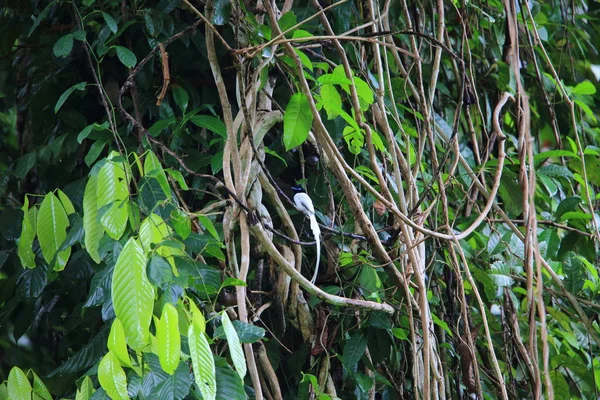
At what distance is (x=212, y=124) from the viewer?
1635mm

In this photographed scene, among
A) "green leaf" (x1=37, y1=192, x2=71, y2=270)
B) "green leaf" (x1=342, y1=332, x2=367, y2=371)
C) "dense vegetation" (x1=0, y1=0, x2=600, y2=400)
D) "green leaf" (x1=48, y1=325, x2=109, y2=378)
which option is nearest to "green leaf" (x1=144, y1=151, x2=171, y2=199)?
"dense vegetation" (x1=0, y1=0, x2=600, y2=400)

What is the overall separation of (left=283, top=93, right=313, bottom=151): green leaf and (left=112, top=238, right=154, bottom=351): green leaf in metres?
0.46

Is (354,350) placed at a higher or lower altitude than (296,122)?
lower

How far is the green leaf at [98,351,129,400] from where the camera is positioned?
3.48ft

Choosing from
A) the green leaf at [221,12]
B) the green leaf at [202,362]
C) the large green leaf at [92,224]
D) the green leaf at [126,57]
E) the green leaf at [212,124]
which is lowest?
the green leaf at [202,362]

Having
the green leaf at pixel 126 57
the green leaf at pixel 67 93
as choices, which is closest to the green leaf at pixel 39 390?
the green leaf at pixel 67 93

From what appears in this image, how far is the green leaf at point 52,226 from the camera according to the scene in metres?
1.34

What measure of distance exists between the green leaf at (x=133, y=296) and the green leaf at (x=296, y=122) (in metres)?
0.46

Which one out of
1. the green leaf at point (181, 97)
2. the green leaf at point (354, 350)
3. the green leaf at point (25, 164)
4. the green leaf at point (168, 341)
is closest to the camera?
the green leaf at point (168, 341)

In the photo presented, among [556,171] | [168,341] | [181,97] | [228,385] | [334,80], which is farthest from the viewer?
[556,171]

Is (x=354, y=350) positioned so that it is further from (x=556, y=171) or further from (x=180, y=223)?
(x=556, y=171)

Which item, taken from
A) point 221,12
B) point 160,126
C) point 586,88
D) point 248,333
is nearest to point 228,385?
point 248,333

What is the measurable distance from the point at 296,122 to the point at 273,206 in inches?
14.9

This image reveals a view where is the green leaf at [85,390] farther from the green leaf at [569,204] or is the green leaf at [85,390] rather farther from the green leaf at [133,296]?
the green leaf at [569,204]
